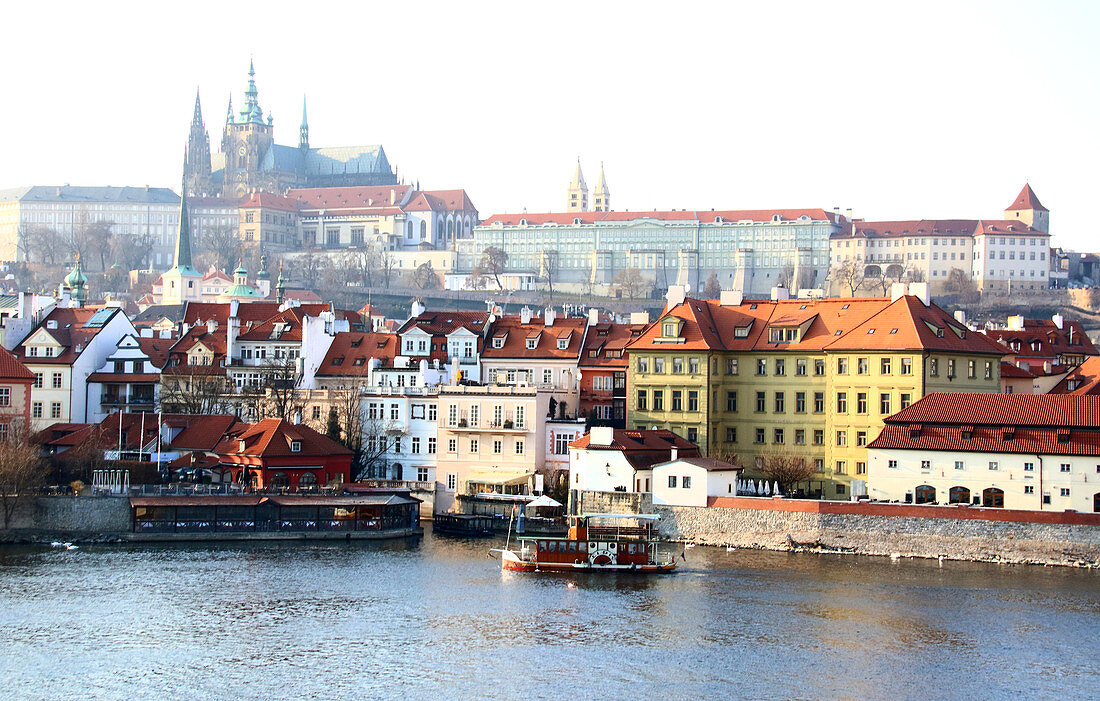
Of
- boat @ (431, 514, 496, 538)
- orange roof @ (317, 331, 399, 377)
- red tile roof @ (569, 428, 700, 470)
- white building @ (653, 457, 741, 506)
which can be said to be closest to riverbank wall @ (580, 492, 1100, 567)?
white building @ (653, 457, 741, 506)

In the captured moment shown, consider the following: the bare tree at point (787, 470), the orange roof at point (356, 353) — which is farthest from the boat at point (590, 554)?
the orange roof at point (356, 353)

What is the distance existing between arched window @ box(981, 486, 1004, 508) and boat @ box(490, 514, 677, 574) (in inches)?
432

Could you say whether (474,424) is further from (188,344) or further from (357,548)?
(188,344)

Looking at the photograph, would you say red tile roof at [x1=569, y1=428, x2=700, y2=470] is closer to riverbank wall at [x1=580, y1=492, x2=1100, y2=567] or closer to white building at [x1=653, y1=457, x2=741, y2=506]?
white building at [x1=653, y1=457, x2=741, y2=506]

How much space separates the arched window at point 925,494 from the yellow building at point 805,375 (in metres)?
5.40

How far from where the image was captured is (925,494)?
57156 millimetres

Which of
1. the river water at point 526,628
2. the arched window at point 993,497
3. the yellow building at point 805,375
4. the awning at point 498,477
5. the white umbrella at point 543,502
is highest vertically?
the yellow building at point 805,375

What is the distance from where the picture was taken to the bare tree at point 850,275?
193 meters

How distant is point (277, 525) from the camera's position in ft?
193

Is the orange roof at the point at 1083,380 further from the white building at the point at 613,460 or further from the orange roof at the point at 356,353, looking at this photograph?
the orange roof at the point at 356,353

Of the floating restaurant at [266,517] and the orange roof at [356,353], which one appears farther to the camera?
the orange roof at [356,353]

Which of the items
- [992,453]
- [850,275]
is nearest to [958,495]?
[992,453]

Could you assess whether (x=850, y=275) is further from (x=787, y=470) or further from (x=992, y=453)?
(x=992, y=453)

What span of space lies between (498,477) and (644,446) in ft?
21.9
